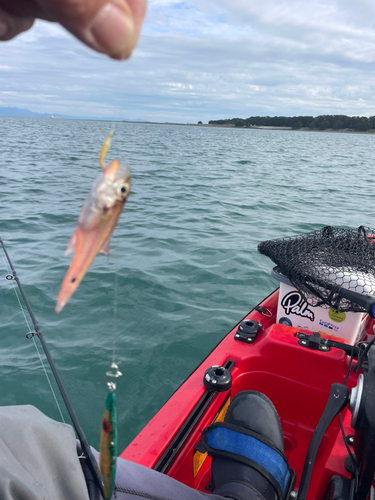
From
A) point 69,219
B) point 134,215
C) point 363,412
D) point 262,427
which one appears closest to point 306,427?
point 262,427

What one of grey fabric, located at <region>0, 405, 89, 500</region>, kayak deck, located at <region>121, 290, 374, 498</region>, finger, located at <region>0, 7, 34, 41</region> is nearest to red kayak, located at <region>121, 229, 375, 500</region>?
kayak deck, located at <region>121, 290, 374, 498</region>

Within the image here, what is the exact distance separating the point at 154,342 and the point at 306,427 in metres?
1.94

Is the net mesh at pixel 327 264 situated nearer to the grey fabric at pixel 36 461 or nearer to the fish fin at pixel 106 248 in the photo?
the grey fabric at pixel 36 461

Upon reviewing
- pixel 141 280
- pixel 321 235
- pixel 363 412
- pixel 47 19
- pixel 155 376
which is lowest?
pixel 155 376

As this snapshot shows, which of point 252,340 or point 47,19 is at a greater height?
point 47,19

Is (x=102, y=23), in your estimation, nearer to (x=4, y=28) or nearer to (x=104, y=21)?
(x=104, y=21)

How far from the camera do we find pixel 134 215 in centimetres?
855

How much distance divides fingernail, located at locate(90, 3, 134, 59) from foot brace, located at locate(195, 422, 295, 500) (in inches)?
72.8

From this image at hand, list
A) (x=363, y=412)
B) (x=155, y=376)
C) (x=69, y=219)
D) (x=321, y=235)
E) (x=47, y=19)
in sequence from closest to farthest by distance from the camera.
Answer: (x=47, y=19) → (x=363, y=412) → (x=321, y=235) → (x=155, y=376) → (x=69, y=219)

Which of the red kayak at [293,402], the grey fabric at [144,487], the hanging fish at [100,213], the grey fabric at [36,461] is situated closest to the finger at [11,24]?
the hanging fish at [100,213]

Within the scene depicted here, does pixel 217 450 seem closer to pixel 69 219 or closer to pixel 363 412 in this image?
pixel 363 412

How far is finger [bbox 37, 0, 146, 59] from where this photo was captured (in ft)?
1.60

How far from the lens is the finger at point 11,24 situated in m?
0.72

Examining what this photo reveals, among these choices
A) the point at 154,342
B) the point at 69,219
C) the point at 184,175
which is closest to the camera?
the point at 154,342
